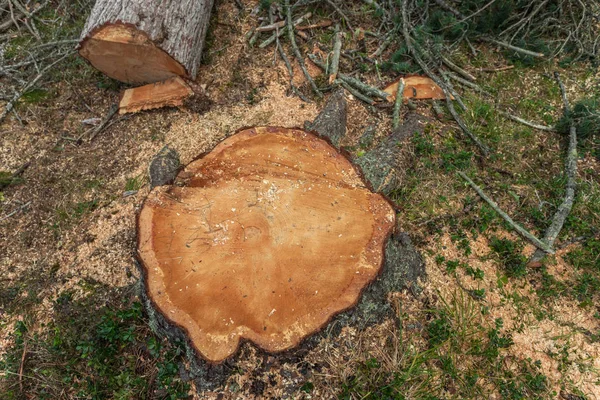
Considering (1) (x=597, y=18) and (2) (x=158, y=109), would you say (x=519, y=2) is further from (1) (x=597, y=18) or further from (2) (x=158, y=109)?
(2) (x=158, y=109)

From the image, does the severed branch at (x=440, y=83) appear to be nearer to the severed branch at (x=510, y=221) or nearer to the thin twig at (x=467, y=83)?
the thin twig at (x=467, y=83)

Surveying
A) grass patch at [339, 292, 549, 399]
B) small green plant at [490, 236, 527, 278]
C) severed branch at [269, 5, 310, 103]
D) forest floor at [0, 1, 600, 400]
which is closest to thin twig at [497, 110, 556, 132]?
forest floor at [0, 1, 600, 400]

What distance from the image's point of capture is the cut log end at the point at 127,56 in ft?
8.61

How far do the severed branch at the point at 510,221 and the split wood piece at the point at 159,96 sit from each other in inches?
87.6

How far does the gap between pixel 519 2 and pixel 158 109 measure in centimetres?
338

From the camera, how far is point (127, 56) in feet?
9.07

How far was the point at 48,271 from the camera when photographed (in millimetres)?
2396

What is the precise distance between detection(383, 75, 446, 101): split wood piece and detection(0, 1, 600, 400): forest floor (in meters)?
0.11

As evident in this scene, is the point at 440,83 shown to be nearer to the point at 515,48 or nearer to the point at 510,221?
the point at 515,48

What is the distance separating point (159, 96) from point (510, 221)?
275 cm

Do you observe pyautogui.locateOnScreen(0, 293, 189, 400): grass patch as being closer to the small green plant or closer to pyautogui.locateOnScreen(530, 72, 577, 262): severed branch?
the small green plant

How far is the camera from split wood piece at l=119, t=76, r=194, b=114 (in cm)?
300

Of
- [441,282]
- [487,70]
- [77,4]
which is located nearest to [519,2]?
[487,70]

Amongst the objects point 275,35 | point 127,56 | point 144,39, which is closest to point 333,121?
point 275,35
